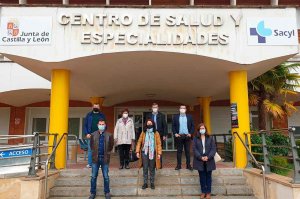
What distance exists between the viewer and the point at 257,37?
840 cm

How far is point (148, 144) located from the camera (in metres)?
7.03

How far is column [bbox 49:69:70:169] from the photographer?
328 inches

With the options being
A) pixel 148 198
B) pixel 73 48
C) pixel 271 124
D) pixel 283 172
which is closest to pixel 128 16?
pixel 73 48

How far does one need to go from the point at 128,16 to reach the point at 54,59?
239 cm

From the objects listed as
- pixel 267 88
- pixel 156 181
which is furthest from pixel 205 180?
pixel 267 88

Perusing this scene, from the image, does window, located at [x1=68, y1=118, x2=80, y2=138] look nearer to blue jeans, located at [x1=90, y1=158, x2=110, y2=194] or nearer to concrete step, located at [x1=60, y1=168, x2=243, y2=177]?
concrete step, located at [x1=60, y1=168, x2=243, y2=177]

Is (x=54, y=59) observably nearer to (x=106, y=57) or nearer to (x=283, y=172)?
(x=106, y=57)

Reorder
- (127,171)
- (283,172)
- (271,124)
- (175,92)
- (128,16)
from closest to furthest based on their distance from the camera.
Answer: (127,171) → (128,16) → (283,172) → (175,92) → (271,124)

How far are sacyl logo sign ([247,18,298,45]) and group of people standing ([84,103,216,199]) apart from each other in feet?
9.82

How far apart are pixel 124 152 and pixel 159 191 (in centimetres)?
164

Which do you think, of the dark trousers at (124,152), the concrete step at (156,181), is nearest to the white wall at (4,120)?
the concrete step at (156,181)

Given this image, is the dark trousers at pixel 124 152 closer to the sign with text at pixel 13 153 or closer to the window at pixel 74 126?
the sign with text at pixel 13 153

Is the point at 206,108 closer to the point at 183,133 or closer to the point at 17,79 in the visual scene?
the point at 183,133

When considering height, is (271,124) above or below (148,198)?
above
